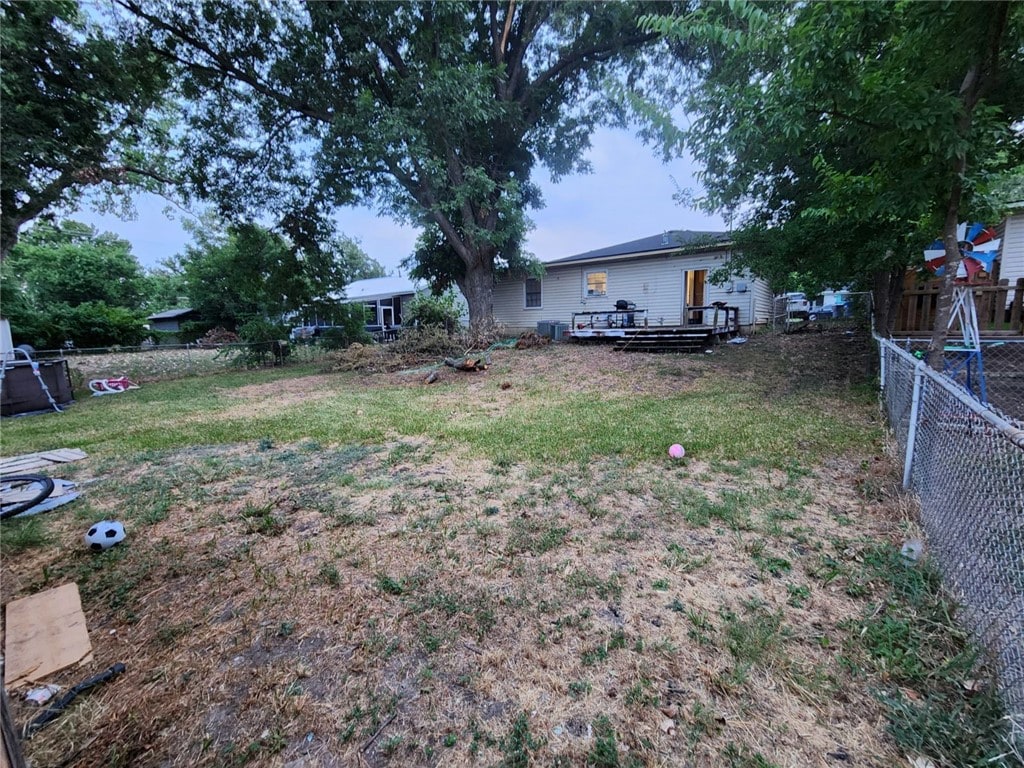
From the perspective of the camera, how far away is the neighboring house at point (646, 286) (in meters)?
13.7

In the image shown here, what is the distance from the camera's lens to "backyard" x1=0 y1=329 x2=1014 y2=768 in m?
1.46

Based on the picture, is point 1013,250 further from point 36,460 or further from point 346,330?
point 36,460

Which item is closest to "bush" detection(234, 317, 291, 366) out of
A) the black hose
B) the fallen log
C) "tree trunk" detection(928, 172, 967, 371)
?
the fallen log

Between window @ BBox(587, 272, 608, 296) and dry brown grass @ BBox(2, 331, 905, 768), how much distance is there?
A: 1296cm

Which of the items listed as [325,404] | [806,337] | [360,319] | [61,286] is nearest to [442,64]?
[360,319]

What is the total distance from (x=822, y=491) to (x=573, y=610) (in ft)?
7.86

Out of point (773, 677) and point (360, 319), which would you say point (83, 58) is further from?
point (360, 319)

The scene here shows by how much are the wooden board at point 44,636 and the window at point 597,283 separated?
15628 millimetres

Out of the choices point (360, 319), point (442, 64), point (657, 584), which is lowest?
Answer: point (657, 584)

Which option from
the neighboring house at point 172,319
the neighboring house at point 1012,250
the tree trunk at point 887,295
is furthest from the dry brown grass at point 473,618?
the neighboring house at point 172,319

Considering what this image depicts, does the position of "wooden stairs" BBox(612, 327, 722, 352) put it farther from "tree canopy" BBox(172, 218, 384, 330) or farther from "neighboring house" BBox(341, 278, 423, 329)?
"neighboring house" BBox(341, 278, 423, 329)

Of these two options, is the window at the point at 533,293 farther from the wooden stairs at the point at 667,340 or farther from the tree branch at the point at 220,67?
the tree branch at the point at 220,67

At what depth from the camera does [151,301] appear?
104ft

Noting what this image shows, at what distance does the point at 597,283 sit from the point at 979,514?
14.9 metres
